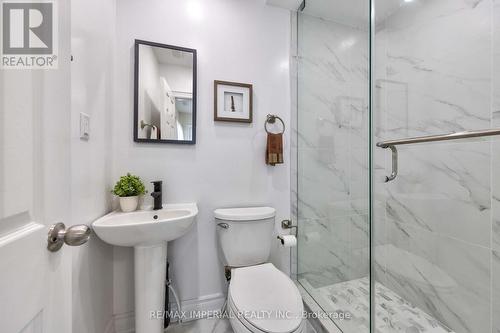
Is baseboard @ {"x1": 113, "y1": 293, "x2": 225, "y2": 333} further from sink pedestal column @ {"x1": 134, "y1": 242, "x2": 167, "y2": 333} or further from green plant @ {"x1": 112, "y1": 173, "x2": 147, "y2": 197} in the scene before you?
green plant @ {"x1": 112, "y1": 173, "x2": 147, "y2": 197}

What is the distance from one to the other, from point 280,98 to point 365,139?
73cm

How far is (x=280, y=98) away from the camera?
5.35 feet

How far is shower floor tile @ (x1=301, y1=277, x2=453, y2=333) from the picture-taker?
1.16 m

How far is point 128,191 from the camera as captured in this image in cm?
122

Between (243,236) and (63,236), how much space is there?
991mm

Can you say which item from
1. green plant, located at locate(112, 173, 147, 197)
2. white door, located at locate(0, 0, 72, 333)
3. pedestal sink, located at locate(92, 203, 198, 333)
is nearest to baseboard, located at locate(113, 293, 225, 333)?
pedestal sink, located at locate(92, 203, 198, 333)

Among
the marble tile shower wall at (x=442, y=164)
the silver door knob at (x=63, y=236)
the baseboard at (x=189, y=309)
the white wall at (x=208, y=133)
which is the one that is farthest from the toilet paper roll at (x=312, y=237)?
the silver door knob at (x=63, y=236)

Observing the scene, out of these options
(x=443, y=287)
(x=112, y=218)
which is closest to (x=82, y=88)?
(x=112, y=218)

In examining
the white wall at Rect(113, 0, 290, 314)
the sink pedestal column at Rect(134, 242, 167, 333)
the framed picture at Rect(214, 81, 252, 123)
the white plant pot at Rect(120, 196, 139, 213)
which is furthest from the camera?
the framed picture at Rect(214, 81, 252, 123)

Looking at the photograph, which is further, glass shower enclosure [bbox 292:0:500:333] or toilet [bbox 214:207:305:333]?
glass shower enclosure [bbox 292:0:500:333]

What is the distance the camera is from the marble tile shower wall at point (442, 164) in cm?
106

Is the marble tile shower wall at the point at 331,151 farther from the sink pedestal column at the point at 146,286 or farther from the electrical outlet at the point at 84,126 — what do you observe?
the electrical outlet at the point at 84,126

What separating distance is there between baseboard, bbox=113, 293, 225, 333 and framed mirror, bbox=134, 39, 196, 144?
1073 millimetres

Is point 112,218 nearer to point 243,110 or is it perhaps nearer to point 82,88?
point 82,88
